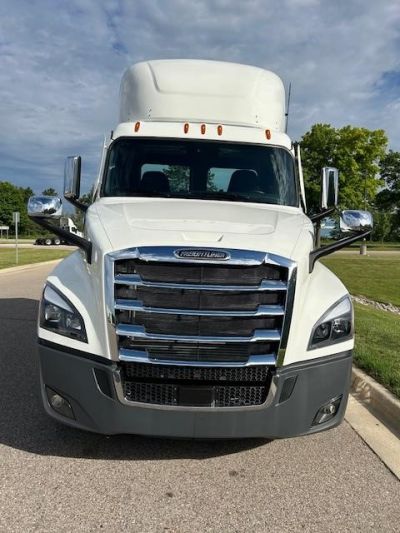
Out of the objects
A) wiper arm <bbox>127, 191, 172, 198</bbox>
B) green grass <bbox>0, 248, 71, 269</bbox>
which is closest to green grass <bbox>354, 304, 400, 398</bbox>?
wiper arm <bbox>127, 191, 172, 198</bbox>

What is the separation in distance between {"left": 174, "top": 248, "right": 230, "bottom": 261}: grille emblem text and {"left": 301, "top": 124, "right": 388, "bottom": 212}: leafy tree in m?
34.6

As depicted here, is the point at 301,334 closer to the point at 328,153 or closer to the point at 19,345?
the point at 19,345

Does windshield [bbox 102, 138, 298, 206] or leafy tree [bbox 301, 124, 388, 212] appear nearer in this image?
windshield [bbox 102, 138, 298, 206]

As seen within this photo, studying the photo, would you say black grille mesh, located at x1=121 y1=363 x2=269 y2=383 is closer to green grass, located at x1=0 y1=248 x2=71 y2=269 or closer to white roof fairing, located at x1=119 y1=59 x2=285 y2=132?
white roof fairing, located at x1=119 y1=59 x2=285 y2=132

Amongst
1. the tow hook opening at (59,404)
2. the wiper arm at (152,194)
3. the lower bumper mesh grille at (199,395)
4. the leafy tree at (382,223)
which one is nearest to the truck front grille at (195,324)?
the lower bumper mesh grille at (199,395)

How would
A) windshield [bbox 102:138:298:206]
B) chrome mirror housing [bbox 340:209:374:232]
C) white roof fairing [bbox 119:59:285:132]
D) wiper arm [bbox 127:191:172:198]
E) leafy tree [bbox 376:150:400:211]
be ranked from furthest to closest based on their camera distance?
leafy tree [bbox 376:150:400:211]
white roof fairing [bbox 119:59:285:132]
windshield [bbox 102:138:298:206]
wiper arm [bbox 127:191:172:198]
chrome mirror housing [bbox 340:209:374:232]

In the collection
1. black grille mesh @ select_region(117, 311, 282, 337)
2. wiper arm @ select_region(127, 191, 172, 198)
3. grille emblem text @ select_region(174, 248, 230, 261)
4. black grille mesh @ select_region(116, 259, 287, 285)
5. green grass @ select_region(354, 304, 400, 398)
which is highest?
wiper arm @ select_region(127, 191, 172, 198)

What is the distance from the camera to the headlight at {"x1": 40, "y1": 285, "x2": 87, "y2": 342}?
354cm

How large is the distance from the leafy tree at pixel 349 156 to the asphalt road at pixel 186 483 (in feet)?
113

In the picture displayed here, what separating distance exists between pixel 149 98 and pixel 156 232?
9.41 feet

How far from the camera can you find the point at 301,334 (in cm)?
352

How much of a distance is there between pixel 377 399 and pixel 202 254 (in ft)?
8.68

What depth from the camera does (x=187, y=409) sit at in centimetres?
342

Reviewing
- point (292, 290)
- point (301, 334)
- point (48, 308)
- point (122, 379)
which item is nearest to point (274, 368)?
point (301, 334)
